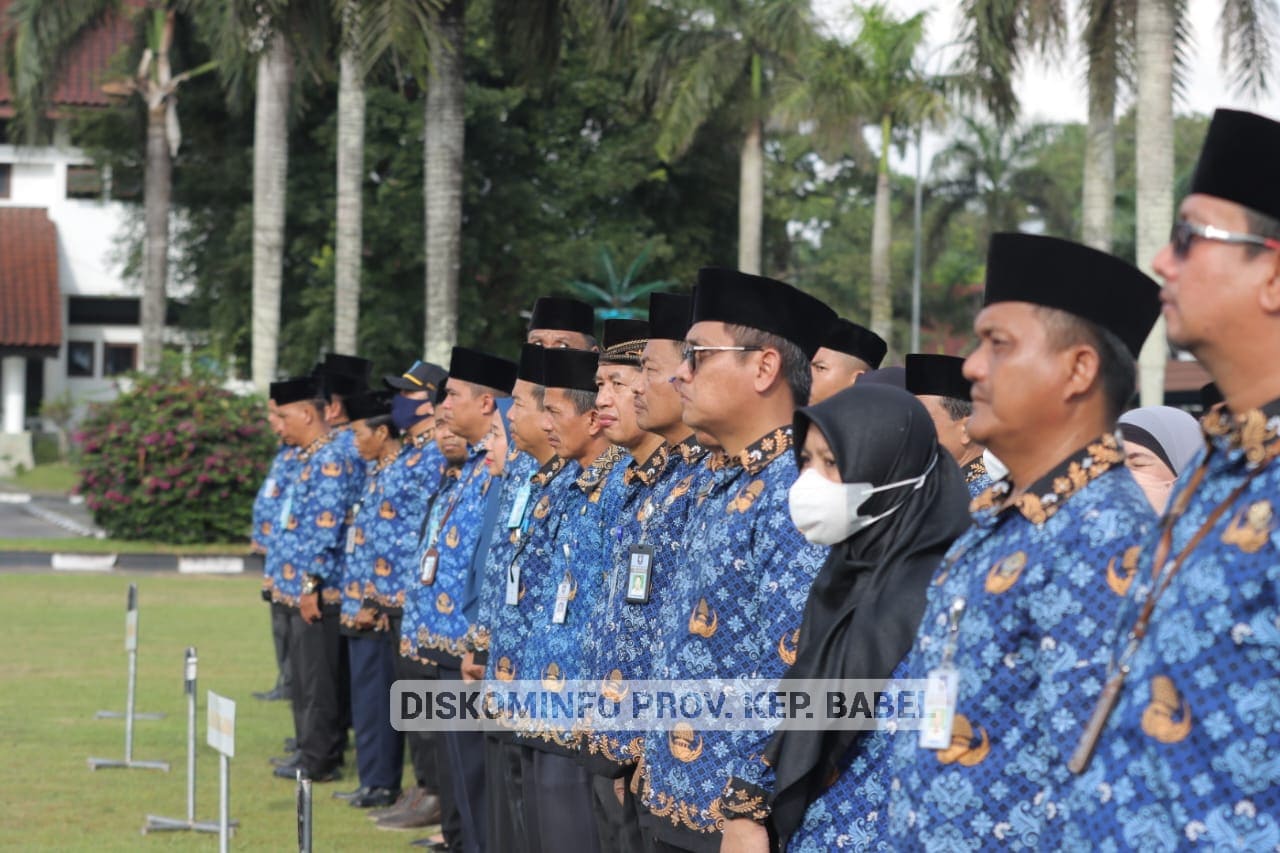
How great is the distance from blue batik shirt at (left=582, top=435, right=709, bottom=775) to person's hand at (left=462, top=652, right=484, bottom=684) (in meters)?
1.72

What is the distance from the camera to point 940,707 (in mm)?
3238

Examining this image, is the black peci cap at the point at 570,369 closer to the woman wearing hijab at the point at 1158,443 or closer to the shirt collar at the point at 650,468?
the shirt collar at the point at 650,468

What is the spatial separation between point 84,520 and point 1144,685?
105 feet

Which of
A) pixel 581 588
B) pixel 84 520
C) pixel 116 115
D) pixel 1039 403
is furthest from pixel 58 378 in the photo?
pixel 1039 403

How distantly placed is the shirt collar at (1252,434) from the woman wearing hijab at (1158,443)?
2.31 metres

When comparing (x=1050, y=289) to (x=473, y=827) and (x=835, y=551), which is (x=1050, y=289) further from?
(x=473, y=827)

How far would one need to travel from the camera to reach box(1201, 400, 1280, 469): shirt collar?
8.68 ft

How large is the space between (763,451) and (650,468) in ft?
3.83

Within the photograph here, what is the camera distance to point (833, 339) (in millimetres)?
6863

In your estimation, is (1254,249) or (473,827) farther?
(473,827)

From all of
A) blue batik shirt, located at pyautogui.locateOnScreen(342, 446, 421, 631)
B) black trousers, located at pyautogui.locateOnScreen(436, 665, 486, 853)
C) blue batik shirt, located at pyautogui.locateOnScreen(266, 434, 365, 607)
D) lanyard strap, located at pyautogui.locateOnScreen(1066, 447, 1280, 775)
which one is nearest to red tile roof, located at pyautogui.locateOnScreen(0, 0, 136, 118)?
blue batik shirt, located at pyautogui.locateOnScreen(266, 434, 365, 607)

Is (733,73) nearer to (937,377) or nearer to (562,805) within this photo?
(937,377)

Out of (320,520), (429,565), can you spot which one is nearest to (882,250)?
(320,520)

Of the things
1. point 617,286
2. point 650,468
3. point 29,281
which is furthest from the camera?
point 29,281
